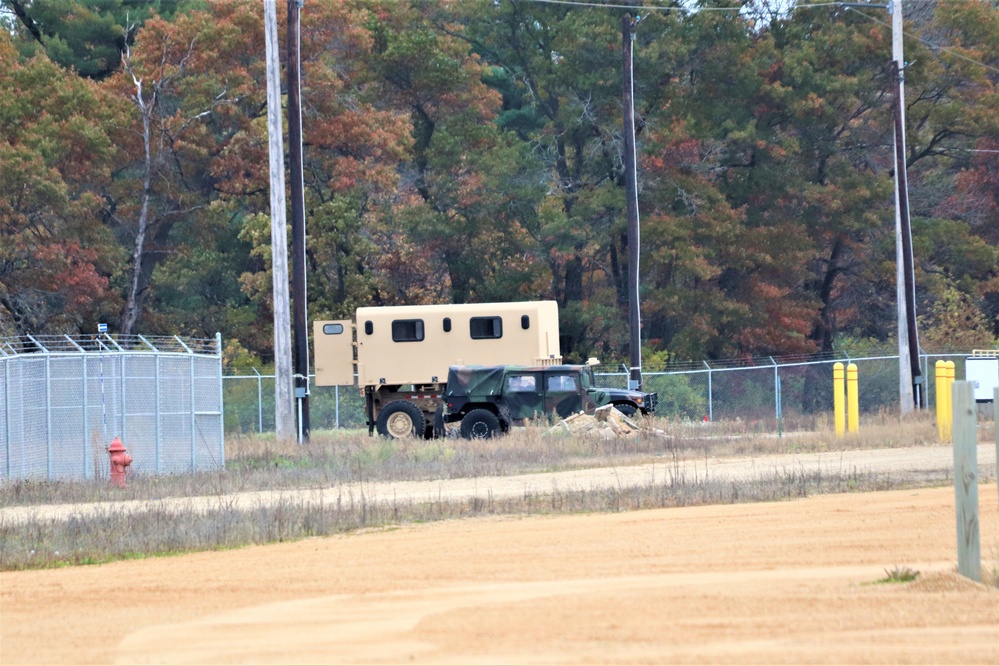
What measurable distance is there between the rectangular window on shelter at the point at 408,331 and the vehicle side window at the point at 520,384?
326 cm

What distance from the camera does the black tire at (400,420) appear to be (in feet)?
102

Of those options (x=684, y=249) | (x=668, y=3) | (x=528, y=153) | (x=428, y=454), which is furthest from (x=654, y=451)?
(x=668, y=3)

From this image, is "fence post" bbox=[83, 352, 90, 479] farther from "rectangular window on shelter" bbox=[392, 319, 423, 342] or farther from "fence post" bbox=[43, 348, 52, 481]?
"rectangular window on shelter" bbox=[392, 319, 423, 342]

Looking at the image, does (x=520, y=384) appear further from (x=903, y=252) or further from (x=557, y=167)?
(x=557, y=167)

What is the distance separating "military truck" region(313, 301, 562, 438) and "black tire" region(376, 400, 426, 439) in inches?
0.9

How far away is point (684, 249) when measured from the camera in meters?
43.6

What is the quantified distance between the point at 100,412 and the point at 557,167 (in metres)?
27.2

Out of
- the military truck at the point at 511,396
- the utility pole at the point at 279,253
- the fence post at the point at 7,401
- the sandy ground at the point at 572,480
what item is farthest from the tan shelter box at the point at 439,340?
the fence post at the point at 7,401

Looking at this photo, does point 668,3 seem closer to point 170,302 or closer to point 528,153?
point 528,153

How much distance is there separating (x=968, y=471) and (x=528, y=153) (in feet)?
120

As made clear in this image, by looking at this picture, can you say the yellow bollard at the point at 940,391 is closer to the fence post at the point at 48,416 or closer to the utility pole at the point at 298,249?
the utility pole at the point at 298,249

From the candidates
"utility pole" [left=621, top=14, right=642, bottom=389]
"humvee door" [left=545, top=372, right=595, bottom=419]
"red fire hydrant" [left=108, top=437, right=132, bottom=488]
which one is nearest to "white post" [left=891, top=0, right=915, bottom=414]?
"utility pole" [left=621, top=14, right=642, bottom=389]

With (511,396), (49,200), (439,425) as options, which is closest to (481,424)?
(511,396)

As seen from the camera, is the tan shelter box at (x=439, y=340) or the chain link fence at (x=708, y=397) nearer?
the tan shelter box at (x=439, y=340)
